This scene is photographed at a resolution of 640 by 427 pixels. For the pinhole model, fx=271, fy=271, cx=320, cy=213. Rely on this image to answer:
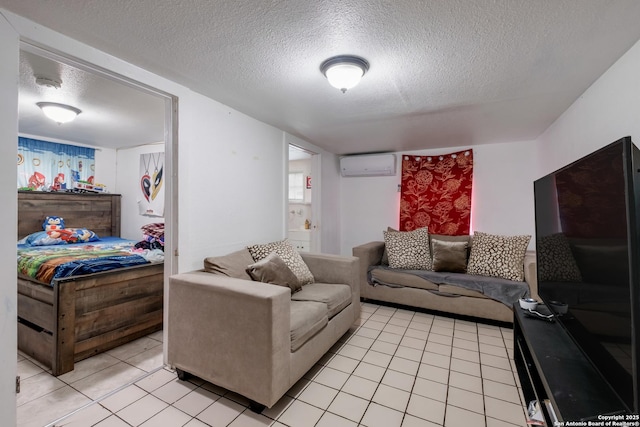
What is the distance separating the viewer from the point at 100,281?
2.21 m

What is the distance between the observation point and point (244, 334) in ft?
5.22

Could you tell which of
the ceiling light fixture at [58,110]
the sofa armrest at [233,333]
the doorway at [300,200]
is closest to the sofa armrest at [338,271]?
the sofa armrest at [233,333]

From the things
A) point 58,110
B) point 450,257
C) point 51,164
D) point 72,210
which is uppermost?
point 58,110

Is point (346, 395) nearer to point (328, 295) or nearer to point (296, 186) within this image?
point (328, 295)

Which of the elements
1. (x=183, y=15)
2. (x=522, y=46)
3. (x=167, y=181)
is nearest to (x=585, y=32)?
(x=522, y=46)

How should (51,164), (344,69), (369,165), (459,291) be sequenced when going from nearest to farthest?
(344,69) → (459,291) → (51,164) → (369,165)

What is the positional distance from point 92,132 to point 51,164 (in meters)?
0.93

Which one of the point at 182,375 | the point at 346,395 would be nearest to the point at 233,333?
the point at 182,375

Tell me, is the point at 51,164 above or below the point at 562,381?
above

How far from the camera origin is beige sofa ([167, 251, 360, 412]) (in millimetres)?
1539

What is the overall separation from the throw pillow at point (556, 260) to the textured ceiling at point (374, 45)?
109 cm

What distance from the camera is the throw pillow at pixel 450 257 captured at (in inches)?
126

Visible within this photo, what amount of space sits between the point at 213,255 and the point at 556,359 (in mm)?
2335

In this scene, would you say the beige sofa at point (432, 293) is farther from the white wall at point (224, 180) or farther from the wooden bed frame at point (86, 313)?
the wooden bed frame at point (86, 313)
